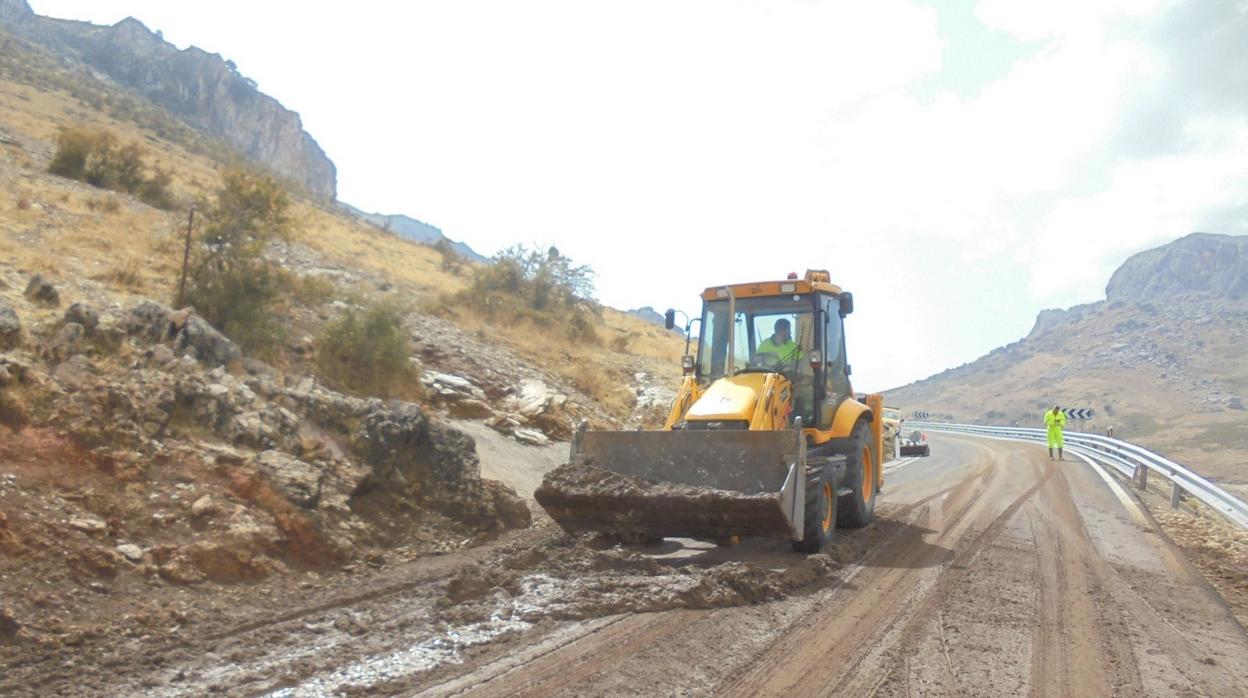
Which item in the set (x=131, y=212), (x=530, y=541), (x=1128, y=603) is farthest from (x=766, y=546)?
(x=131, y=212)

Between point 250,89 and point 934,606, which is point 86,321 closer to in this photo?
point 934,606

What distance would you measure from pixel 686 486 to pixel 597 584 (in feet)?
5.08

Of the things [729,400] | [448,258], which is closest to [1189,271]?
[448,258]

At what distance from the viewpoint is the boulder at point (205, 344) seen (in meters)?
9.18

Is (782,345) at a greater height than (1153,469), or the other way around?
(782,345)

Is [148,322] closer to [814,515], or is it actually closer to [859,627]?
[814,515]

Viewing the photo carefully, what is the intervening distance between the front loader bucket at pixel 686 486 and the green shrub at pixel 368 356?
22.5 feet

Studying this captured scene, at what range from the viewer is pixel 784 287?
29.7 ft

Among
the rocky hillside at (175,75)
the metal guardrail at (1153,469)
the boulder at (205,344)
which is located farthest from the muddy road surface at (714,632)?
the rocky hillside at (175,75)

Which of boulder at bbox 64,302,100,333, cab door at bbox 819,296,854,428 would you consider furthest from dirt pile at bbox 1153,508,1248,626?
boulder at bbox 64,302,100,333

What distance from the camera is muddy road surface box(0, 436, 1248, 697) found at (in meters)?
4.34

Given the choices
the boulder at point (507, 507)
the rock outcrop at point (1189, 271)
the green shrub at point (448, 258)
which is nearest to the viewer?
the boulder at point (507, 507)

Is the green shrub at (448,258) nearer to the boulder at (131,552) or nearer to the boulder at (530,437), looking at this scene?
the boulder at (530,437)

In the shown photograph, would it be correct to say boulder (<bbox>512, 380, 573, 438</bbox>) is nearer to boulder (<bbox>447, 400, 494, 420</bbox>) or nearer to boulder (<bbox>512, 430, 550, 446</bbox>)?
boulder (<bbox>512, 430, 550, 446</bbox>)
